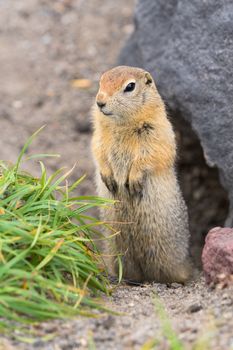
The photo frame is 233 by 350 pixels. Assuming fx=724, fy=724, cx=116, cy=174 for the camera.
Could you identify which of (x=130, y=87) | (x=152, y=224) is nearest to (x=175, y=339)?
(x=152, y=224)

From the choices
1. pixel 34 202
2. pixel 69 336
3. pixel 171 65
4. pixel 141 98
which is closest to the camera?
pixel 69 336

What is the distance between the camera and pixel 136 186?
5656mm

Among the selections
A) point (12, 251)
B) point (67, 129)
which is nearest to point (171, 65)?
point (67, 129)

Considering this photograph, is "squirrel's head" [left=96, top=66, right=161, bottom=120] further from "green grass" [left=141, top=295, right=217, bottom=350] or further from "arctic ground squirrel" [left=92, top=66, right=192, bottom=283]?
"green grass" [left=141, top=295, right=217, bottom=350]

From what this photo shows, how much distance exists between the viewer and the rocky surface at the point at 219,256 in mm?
4953

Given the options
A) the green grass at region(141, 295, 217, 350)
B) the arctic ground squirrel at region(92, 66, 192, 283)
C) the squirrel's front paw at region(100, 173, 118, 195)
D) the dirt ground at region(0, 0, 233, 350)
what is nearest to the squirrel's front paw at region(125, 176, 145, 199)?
the arctic ground squirrel at region(92, 66, 192, 283)

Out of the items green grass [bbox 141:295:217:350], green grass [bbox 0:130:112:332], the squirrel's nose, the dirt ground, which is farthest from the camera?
the dirt ground

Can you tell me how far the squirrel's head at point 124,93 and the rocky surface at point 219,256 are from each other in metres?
1.14

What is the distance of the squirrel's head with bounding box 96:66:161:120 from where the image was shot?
5355 mm

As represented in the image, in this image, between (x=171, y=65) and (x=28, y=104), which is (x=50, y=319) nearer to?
(x=171, y=65)

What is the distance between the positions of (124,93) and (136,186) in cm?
73

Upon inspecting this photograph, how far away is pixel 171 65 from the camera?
679 cm

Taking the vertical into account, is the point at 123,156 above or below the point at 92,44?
below

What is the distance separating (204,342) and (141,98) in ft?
7.72
